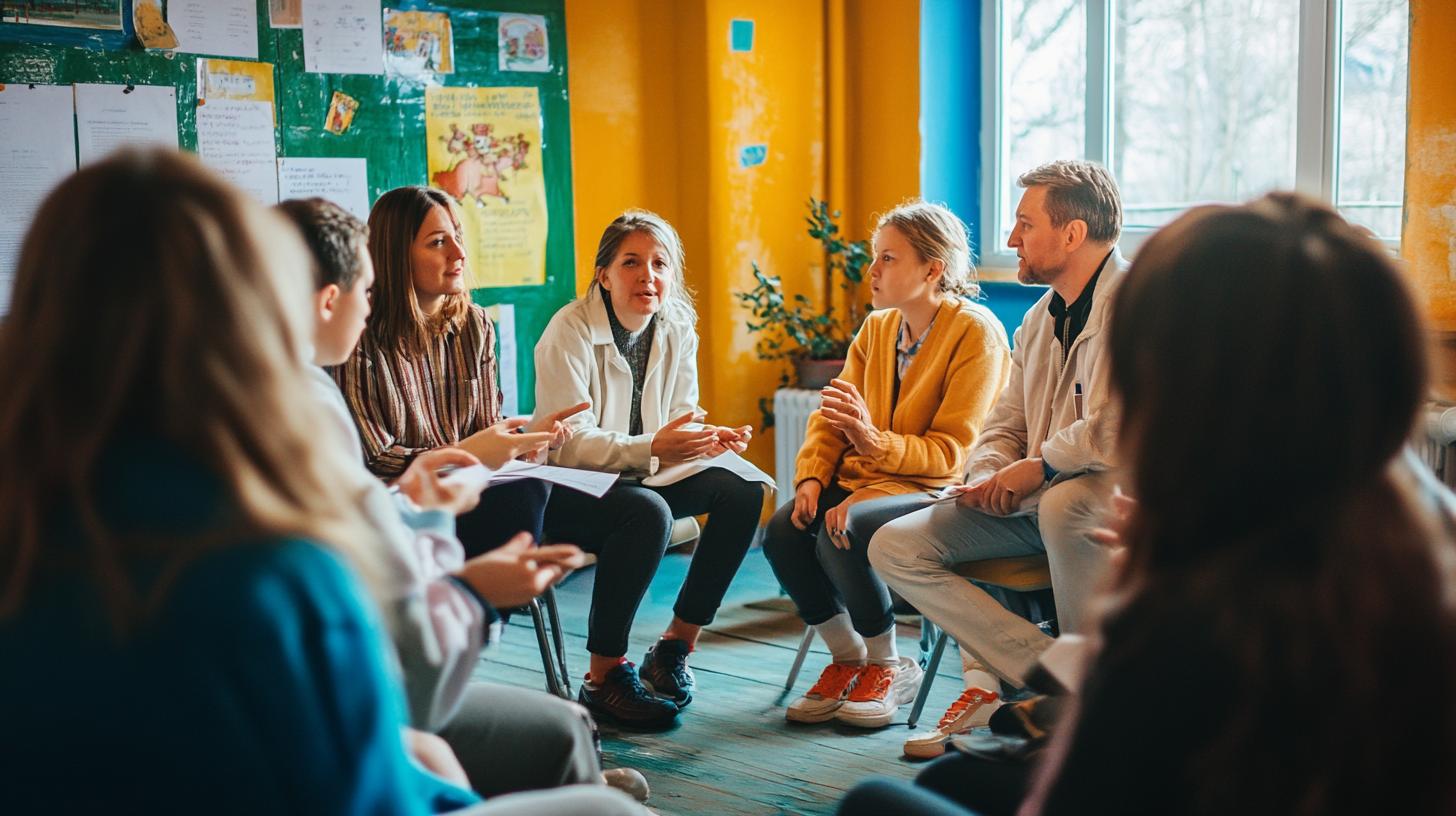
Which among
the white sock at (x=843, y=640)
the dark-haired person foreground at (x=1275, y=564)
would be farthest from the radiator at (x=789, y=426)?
the dark-haired person foreground at (x=1275, y=564)

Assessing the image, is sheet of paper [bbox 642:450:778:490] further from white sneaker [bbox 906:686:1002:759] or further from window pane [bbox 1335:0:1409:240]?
window pane [bbox 1335:0:1409:240]

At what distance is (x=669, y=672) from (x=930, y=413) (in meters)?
0.87

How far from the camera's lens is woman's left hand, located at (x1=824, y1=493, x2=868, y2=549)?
2.99 metres

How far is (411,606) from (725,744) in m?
1.62

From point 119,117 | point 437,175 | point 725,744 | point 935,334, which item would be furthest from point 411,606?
point 437,175

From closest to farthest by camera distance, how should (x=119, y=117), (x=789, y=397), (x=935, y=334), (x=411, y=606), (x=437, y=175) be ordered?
(x=411, y=606)
(x=935, y=334)
(x=119, y=117)
(x=437, y=175)
(x=789, y=397)

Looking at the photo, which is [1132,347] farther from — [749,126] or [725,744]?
[749,126]

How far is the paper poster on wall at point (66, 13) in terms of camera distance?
10.7 ft

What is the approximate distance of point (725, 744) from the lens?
2.90 metres

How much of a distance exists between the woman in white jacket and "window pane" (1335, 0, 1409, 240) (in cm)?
189

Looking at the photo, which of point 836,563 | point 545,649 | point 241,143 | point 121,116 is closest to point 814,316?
point 836,563

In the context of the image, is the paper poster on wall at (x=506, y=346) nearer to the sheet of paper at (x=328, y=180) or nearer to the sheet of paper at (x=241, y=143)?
the sheet of paper at (x=328, y=180)

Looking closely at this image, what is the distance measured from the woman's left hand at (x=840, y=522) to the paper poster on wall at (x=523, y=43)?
6.71 feet

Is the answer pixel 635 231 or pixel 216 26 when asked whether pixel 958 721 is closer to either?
pixel 635 231
